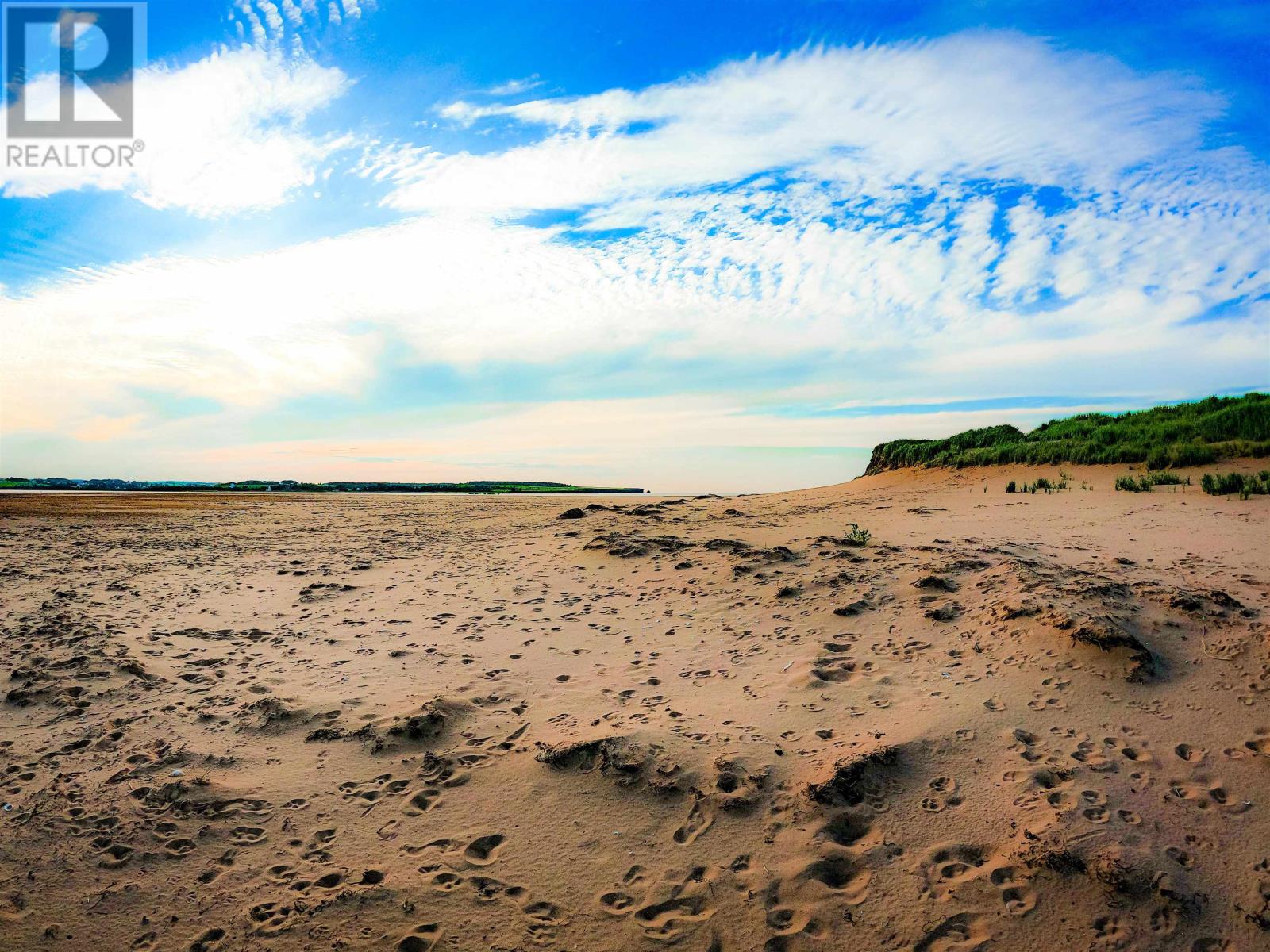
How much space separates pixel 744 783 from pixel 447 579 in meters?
8.37

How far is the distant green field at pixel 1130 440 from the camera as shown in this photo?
1731 centimetres

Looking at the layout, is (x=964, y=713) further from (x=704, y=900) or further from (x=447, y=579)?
(x=447, y=579)

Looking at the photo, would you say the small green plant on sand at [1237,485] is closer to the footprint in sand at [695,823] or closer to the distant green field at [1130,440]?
the distant green field at [1130,440]

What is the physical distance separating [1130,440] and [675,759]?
69.1ft

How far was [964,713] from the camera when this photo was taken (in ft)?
18.7

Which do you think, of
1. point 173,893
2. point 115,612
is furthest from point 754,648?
point 115,612

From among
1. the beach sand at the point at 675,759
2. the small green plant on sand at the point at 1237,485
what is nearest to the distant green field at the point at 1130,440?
the small green plant on sand at the point at 1237,485

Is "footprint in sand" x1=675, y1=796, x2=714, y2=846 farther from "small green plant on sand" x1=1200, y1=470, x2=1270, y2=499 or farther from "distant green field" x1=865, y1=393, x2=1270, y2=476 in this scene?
"distant green field" x1=865, y1=393, x2=1270, y2=476

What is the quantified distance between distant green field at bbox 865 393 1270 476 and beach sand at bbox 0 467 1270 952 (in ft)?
26.3

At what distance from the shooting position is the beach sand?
3.81m

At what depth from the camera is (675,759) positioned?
5223mm

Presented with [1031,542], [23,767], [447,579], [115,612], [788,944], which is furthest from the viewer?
[447,579]

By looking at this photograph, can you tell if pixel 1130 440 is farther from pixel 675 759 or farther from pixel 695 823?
pixel 695 823

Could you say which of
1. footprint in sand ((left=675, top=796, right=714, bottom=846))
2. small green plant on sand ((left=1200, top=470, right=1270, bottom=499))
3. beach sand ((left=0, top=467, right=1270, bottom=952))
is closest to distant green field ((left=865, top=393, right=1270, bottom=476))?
small green plant on sand ((left=1200, top=470, right=1270, bottom=499))
